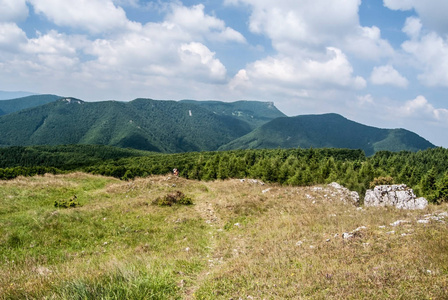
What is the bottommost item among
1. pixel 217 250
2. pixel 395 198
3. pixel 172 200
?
pixel 217 250

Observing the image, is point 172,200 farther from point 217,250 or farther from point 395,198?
point 395,198

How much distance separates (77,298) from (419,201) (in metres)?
25.5

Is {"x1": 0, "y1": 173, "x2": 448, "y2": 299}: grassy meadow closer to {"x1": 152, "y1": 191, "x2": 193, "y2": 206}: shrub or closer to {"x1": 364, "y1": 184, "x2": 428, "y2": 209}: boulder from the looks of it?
{"x1": 152, "y1": 191, "x2": 193, "y2": 206}: shrub

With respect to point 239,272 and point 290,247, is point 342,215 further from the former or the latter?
point 239,272

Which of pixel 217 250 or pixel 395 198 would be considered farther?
pixel 395 198

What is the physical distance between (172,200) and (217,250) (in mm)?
11056

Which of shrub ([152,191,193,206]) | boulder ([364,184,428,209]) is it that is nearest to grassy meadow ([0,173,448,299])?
shrub ([152,191,193,206])

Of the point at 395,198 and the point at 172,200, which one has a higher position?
the point at 395,198

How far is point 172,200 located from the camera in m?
22.9

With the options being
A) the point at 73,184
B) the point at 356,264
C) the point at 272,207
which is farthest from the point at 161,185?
the point at 356,264

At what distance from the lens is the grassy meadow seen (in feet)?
21.7

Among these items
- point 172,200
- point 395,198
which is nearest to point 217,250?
point 172,200

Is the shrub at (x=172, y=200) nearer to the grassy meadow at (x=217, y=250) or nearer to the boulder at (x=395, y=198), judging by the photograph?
the grassy meadow at (x=217, y=250)

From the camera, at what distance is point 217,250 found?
1286 cm
